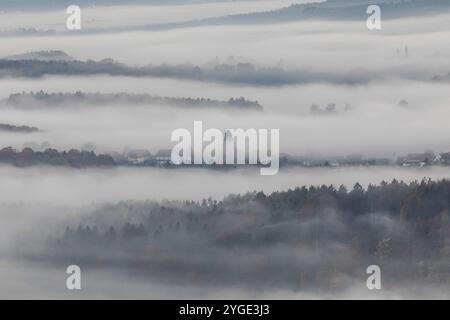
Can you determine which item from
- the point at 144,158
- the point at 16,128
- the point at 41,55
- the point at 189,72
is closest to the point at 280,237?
the point at 144,158

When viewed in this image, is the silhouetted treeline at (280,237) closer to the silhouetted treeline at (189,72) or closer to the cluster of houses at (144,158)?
the cluster of houses at (144,158)

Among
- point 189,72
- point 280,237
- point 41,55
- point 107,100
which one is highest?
point 41,55

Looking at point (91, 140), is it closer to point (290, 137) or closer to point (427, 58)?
point (290, 137)

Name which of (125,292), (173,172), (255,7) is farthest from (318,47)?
(125,292)

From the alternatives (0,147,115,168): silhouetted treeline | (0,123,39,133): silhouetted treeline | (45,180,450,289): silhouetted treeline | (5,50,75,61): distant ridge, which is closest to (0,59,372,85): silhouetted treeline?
(5,50,75,61): distant ridge

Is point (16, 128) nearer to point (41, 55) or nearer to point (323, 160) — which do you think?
point (41, 55)

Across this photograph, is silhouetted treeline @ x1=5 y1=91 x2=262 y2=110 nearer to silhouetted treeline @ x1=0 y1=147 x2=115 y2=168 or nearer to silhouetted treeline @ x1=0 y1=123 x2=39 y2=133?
silhouetted treeline @ x1=0 y1=123 x2=39 y2=133

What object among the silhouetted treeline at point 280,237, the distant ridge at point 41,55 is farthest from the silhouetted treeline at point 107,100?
the silhouetted treeline at point 280,237
